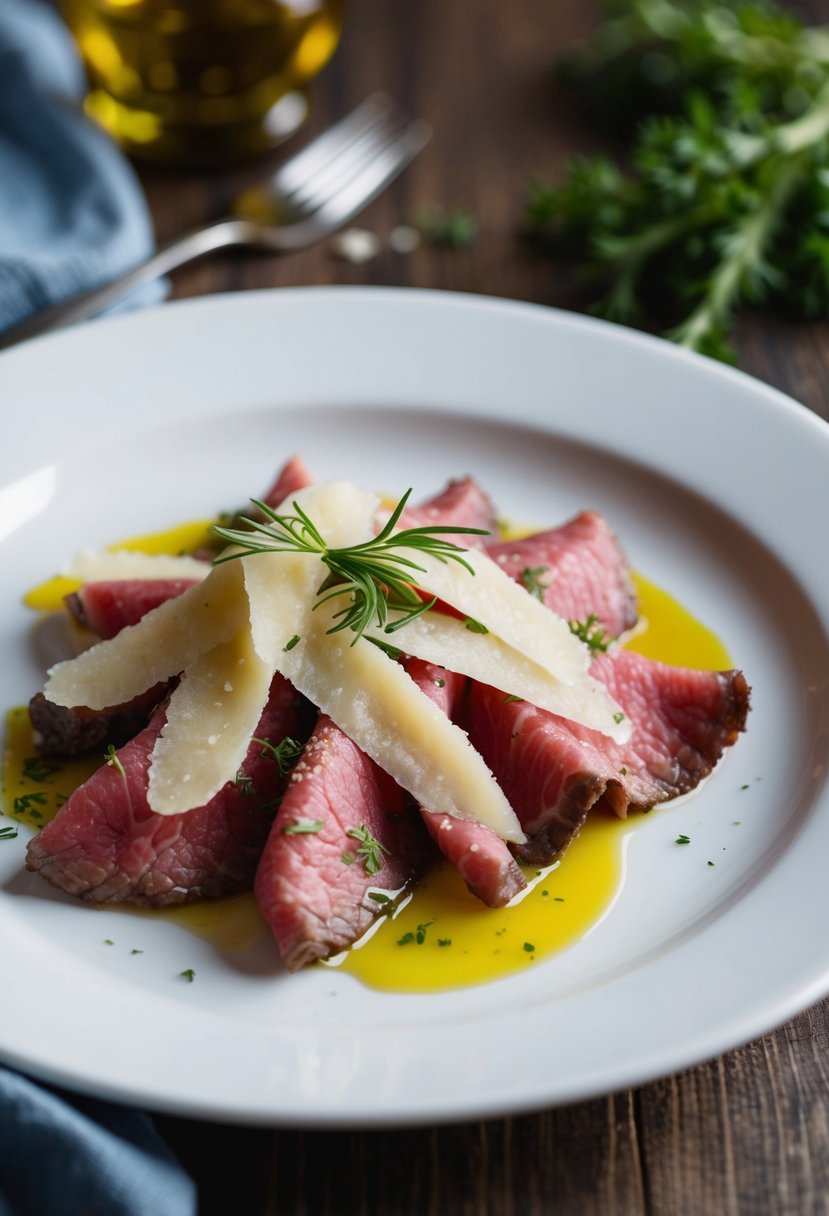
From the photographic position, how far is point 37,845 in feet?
9.62

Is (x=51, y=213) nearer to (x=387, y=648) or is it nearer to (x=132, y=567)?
(x=132, y=567)

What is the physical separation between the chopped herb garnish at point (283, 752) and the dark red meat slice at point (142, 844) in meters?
0.08

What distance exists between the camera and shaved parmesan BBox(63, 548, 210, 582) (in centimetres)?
364

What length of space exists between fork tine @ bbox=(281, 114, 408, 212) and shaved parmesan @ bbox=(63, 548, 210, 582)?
226 cm

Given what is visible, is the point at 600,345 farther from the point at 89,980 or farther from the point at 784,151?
the point at 89,980

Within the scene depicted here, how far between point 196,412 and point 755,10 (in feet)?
11.3

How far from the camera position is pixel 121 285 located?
15.4 ft

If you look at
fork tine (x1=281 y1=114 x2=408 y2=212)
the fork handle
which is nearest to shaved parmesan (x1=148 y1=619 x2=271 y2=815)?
the fork handle

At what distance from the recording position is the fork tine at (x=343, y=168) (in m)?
5.41

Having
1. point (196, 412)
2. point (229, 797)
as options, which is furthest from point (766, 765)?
point (196, 412)

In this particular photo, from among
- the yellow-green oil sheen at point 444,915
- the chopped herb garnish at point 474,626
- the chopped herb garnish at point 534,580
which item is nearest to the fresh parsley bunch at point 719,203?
the chopped herb garnish at point 534,580

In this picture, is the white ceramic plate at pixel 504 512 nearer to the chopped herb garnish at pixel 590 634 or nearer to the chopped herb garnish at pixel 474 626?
the chopped herb garnish at pixel 590 634

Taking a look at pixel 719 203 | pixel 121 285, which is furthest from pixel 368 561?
pixel 719 203

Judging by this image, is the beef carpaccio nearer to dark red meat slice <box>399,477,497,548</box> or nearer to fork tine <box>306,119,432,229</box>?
dark red meat slice <box>399,477,497,548</box>
